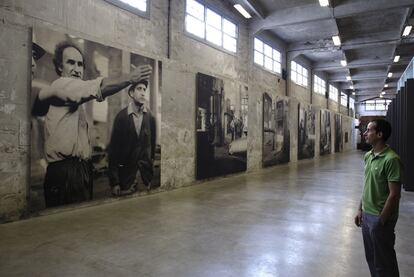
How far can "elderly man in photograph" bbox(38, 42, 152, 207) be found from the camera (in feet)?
19.5

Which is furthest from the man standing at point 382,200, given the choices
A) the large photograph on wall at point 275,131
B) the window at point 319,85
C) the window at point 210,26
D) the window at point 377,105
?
the window at point 377,105

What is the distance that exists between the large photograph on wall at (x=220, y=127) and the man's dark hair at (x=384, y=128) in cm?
730

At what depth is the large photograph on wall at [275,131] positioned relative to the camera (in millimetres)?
14359

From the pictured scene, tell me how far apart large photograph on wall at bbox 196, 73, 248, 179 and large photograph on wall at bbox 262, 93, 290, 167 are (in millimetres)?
2071

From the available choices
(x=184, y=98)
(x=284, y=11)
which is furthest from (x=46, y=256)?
(x=284, y=11)

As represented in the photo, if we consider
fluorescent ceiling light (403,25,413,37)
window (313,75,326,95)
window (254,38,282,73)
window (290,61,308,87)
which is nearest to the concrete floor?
window (254,38,282,73)

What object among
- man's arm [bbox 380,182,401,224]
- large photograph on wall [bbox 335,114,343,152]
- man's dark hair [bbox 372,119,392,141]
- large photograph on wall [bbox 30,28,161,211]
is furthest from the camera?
large photograph on wall [bbox 335,114,343,152]

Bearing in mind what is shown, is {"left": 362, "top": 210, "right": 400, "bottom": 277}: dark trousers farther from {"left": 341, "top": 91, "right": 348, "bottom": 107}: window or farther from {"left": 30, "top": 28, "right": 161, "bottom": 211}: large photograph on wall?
{"left": 341, "top": 91, "right": 348, "bottom": 107}: window

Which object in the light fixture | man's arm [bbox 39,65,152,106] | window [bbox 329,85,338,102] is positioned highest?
the light fixture

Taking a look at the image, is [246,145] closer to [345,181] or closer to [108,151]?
[345,181]

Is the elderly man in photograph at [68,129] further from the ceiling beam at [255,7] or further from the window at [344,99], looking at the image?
the window at [344,99]

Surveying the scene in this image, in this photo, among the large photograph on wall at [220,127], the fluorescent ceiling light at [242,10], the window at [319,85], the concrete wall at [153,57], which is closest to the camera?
the concrete wall at [153,57]

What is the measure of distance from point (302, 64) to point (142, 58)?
13.7 meters

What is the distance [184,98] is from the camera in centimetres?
930
